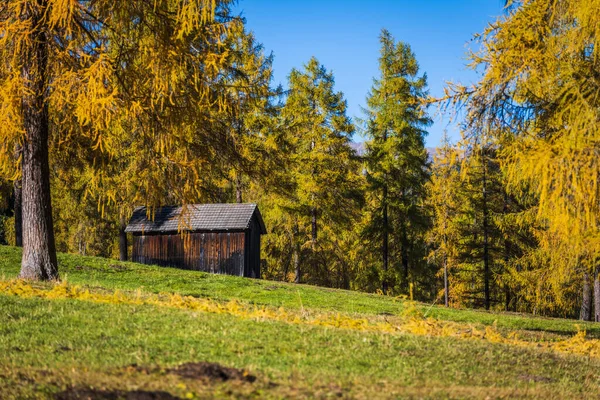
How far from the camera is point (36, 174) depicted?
12.7 m

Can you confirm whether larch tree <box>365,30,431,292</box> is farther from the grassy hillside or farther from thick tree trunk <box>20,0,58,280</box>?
the grassy hillside

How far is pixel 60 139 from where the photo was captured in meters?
14.0

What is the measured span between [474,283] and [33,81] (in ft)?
112

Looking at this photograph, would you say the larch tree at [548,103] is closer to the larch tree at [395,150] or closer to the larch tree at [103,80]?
the larch tree at [103,80]

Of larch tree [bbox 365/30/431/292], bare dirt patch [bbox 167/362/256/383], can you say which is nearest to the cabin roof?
larch tree [bbox 365/30/431/292]

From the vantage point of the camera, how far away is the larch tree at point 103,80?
1194 cm

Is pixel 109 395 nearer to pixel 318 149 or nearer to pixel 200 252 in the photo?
pixel 200 252

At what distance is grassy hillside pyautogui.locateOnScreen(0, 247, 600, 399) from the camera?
501 centimetres

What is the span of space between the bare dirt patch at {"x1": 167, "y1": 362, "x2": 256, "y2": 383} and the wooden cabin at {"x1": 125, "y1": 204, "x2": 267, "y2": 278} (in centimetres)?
2339

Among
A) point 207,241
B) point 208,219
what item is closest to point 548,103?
point 208,219

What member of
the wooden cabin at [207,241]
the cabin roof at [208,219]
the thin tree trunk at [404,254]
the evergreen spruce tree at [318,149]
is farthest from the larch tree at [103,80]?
the thin tree trunk at [404,254]

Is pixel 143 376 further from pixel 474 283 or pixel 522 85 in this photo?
pixel 474 283

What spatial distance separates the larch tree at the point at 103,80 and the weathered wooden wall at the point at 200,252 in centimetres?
1599

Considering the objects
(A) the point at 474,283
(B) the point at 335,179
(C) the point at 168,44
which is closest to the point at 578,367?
(C) the point at 168,44
